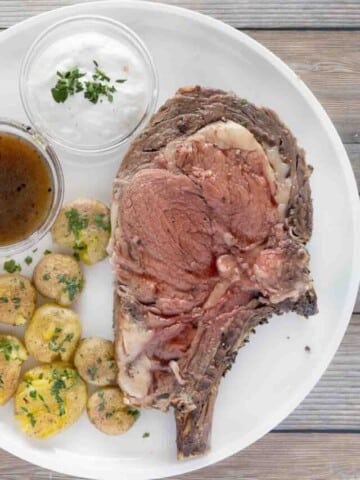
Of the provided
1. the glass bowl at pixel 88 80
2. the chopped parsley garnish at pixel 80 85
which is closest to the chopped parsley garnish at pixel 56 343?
the glass bowl at pixel 88 80

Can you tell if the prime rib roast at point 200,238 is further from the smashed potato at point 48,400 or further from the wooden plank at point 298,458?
the wooden plank at point 298,458

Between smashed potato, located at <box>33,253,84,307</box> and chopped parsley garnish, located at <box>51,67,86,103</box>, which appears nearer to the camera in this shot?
chopped parsley garnish, located at <box>51,67,86,103</box>

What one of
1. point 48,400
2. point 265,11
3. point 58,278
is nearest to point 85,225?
point 58,278

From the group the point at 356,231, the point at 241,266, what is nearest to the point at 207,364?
the point at 241,266

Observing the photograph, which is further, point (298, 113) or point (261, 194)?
point (298, 113)

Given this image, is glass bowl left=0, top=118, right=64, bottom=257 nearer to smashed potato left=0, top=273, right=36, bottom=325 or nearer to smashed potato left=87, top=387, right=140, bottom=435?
smashed potato left=0, top=273, right=36, bottom=325

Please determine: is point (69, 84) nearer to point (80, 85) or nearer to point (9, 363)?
point (80, 85)

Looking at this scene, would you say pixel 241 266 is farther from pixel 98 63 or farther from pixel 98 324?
pixel 98 63

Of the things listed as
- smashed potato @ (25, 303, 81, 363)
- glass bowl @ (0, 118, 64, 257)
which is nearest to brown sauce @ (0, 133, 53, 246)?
glass bowl @ (0, 118, 64, 257)
